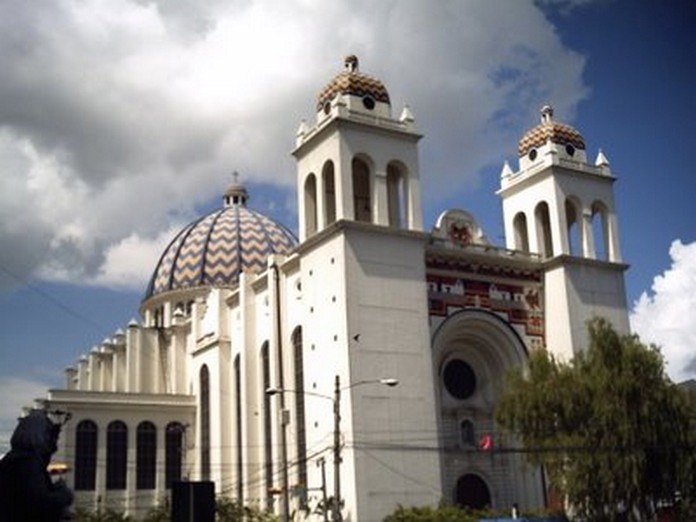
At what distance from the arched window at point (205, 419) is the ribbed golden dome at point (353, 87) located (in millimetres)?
16216

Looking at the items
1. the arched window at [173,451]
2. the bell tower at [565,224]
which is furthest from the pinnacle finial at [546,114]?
the arched window at [173,451]

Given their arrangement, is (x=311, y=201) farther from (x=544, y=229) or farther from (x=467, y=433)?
(x=544, y=229)

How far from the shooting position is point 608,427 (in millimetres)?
32125

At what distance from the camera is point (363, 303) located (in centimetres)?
3612

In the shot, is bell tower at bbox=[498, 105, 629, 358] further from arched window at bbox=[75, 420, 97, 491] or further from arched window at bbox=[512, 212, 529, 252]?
arched window at bbox=[75, 420, 97, 491]

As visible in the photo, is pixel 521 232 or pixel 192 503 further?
pixel 521 232

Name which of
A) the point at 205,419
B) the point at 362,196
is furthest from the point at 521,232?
the point at 205,419

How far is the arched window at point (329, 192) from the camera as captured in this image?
39531 millimetres

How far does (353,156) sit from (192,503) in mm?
27475

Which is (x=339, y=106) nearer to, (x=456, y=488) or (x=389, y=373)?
(x=389, y=373)

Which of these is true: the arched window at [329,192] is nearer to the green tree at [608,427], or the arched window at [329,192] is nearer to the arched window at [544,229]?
the arched window at [544,229]

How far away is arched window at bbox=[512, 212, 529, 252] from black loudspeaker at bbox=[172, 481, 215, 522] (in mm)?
35838

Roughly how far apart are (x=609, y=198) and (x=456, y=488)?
16.9 metres

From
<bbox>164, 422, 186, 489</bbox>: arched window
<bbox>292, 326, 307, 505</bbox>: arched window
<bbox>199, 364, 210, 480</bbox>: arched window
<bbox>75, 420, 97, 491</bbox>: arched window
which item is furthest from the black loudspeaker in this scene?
<bbox>164, 422, 186, 489</bbox>: arched window
